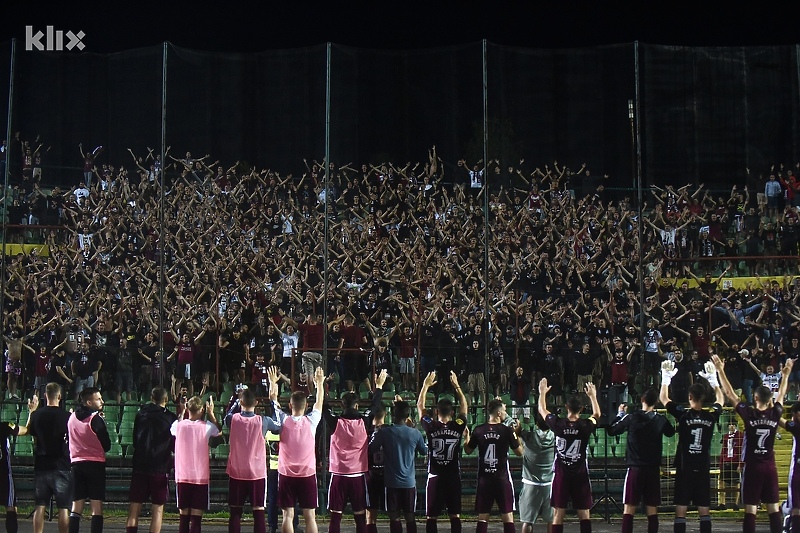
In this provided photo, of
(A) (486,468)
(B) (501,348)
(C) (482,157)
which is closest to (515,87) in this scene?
(C) (482,157)

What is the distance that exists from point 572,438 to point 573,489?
541 millimetres

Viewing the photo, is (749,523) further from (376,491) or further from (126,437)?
(126,437)

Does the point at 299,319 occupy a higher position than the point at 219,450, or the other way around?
the point at 299,319

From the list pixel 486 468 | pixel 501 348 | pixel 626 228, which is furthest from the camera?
pixel 626 228

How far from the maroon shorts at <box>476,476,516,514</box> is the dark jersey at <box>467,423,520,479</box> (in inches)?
2.5

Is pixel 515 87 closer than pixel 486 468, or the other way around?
pixel 486 468

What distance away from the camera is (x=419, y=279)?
1625 centimetres

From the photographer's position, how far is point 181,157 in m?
14.4

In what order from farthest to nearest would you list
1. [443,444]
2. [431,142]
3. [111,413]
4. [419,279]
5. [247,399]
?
[419,279]
[431,142]
[111,413]
[247,399]
[443,444]

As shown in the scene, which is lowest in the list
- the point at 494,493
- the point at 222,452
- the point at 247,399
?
the point at 494,493

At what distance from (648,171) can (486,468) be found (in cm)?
540

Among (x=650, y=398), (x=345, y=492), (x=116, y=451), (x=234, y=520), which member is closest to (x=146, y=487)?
(x=234, y=520)

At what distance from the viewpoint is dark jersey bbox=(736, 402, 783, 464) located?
1109cm

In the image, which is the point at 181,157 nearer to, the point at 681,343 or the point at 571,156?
the point at 571,156
